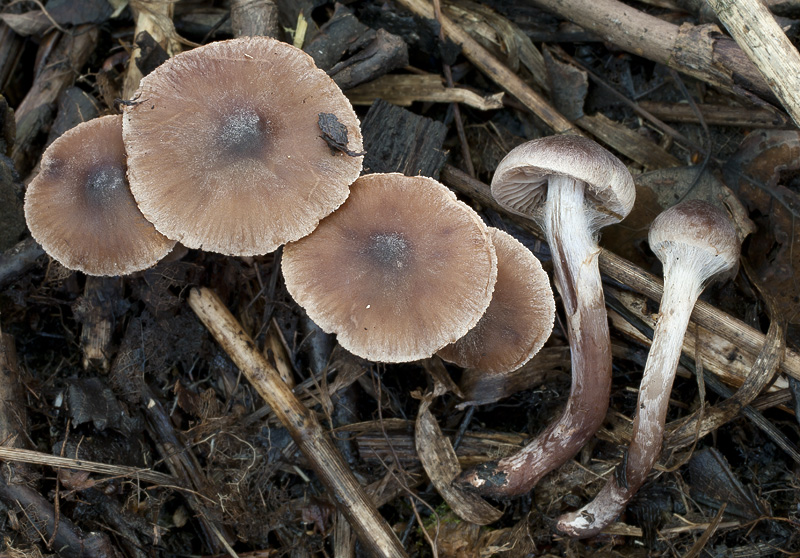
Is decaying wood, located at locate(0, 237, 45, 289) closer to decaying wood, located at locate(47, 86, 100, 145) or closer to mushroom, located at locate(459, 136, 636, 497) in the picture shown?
decaying wood, located at locate(47, 86, 100, 145)

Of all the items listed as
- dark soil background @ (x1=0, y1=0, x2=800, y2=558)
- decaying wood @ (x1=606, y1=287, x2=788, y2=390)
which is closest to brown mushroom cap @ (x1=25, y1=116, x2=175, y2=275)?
dark soil background @ (x1=0, y1=0, x2=800, y2=558)

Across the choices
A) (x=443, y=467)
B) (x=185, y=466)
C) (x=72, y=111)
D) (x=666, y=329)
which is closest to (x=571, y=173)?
(x=666, y=329)

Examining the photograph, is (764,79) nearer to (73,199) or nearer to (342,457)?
(342,457)

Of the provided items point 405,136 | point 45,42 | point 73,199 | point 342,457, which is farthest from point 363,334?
point 45,42

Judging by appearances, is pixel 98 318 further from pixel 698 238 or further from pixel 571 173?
pixel 698 238

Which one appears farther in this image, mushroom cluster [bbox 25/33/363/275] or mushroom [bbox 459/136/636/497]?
mushroom [bbox 459/136/636/497]

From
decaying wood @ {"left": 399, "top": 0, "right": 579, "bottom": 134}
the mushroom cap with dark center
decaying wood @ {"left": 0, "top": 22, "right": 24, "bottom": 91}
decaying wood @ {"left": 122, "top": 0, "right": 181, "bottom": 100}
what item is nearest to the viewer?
the mushroom cap with dark center
